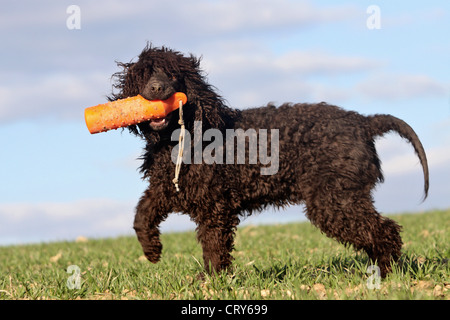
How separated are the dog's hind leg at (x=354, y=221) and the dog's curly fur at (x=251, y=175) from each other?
12mm

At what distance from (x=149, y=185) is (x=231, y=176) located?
43.2 inches

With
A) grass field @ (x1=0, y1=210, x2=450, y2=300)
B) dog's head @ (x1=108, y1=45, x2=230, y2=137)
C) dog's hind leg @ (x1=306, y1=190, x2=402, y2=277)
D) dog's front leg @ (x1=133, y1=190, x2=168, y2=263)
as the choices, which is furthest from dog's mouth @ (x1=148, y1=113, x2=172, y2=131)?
dog's hind leg @ (x1=306, y1=190, x2=402, y2=277)

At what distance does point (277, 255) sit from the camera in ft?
28.3

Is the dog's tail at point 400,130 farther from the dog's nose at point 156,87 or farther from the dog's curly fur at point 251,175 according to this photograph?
the dog's nose at point 156,87

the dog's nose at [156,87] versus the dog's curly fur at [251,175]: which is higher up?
the dog's nose at [156,87]

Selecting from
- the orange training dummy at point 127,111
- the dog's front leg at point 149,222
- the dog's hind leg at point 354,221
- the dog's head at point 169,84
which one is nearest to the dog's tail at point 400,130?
the dog's hind leg at point 354,221

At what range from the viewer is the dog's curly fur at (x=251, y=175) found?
603 cm

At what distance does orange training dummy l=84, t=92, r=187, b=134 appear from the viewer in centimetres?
594

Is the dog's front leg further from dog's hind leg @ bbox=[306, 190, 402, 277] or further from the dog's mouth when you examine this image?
dog's hind leg @ bbox=[306, 190, 402, 277]

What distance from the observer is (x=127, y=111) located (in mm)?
5992

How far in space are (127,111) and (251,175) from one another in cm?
169

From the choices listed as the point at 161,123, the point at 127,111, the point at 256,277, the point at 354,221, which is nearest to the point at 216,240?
the point at 256,277

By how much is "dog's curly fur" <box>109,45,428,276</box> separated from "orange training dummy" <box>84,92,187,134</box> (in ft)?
0.38
